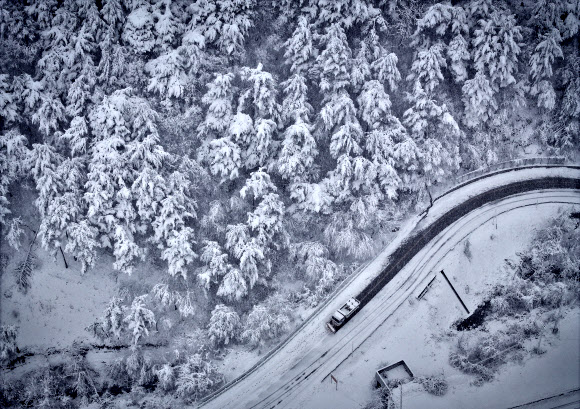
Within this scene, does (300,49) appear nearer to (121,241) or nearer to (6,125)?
(121,241)

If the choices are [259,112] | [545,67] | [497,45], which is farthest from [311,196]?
[545,67]

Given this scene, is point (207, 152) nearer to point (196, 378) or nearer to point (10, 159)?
point (10, 159)

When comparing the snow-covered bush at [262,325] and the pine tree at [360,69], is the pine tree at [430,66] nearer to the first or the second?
the pine tree at [360,69]

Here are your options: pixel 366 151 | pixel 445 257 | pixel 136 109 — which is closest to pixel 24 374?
pixel 136 109

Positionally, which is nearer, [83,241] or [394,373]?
[394,373]

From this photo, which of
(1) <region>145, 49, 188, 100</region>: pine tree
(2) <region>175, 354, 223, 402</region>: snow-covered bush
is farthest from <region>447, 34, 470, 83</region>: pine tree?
(2) <region>175, 354, 223, 402</region>: snow-covered bush

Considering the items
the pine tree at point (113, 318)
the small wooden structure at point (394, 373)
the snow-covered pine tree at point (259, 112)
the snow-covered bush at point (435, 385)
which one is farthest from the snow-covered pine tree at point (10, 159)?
the snow-covered bush at point (435, 385)
